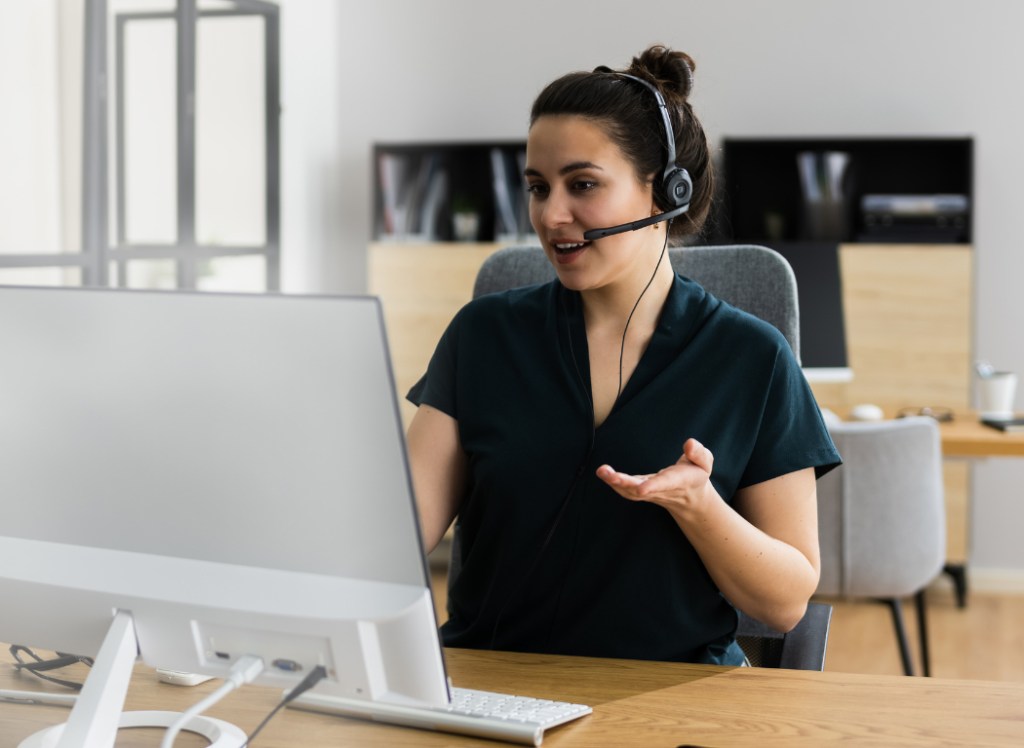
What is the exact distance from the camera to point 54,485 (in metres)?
0.92

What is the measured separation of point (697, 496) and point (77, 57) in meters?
2.98

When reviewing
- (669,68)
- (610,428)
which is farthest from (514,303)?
(669,68)

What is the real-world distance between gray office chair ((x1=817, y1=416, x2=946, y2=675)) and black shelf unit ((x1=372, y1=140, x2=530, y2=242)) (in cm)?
201

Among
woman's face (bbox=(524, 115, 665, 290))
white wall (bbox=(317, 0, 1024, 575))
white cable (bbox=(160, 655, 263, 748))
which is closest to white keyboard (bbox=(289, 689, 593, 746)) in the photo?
white cable (bbox=(160, 655, 263, 748))

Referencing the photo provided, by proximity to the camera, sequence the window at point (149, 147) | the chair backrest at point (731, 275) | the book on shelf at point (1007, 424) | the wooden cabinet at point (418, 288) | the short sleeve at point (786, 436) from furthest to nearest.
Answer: the wooden cabinet at point (418, 288) → the window at point (149, 147) → the book on shelf at point (1007, 424) → the chair backrest at point (731, 275) → the short sleeve at point (786, 436)

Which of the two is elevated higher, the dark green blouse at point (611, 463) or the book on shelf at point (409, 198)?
the book on shelf at point (409, 198)

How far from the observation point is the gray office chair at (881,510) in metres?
2.47

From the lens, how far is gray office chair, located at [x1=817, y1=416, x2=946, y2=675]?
8.11ft

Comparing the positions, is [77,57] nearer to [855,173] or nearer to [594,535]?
[855,173]

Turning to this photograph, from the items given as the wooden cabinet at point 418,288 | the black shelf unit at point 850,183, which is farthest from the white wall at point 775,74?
the wooden cabinet at point 418,288

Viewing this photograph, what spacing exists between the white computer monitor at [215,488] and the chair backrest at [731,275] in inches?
31.6

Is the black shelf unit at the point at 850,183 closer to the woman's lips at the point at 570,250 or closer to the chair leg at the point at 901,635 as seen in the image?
the chair leg at the point at 901,635

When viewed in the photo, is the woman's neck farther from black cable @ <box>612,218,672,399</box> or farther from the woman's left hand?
the woman's left hand

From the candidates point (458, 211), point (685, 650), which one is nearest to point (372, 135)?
point (458, 211)
